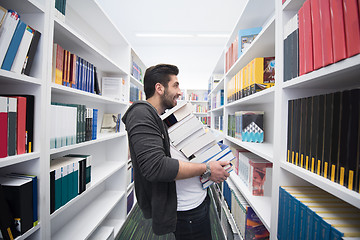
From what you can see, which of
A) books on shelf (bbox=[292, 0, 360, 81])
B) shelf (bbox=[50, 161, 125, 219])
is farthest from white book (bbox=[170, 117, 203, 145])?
shelf (bbox=[50, 161, 125, 219])

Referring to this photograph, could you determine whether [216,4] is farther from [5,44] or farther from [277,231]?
[277,231]

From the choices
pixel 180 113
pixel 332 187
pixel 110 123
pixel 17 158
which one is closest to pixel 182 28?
pixel 110 123

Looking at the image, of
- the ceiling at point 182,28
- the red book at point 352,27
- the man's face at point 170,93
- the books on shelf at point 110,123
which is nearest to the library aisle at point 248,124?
the red book at point 352,27

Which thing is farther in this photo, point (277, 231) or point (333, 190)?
point (277, 231)

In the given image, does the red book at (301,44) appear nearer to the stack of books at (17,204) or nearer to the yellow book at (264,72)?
the yellow book at (264,72)

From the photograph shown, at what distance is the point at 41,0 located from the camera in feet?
2.71

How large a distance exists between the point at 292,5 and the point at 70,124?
1.51m

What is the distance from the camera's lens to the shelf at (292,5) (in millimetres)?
703

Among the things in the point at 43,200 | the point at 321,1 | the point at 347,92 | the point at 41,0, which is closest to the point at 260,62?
the point at 321,1

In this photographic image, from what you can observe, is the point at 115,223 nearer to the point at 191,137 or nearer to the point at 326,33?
the point at 191,137

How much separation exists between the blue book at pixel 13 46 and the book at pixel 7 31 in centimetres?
1

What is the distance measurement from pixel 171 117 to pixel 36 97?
752 millimetres

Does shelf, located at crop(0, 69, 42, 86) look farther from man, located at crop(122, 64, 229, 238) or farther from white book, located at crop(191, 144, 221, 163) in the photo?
white book, located at crop(191, 144, 221, 163)

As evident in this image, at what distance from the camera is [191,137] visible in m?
0.91
